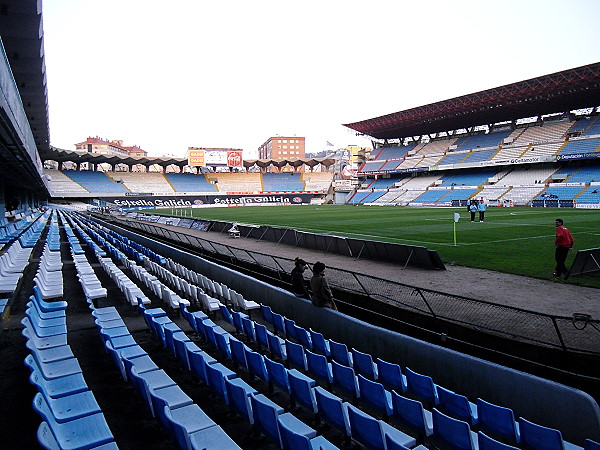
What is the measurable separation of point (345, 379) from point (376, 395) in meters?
0.57

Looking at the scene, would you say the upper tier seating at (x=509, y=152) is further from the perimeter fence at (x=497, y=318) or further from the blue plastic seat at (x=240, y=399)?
the blue plastic seat at (x=240, y=399)

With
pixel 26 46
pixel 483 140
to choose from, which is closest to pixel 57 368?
pixel 26 46

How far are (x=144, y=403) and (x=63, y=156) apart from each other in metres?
76.5

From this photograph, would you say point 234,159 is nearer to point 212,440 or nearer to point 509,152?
point 509,152

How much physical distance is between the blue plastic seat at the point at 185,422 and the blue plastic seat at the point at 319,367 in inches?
67.2

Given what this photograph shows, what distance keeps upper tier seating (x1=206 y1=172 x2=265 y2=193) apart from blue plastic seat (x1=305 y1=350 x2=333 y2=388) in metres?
81.6

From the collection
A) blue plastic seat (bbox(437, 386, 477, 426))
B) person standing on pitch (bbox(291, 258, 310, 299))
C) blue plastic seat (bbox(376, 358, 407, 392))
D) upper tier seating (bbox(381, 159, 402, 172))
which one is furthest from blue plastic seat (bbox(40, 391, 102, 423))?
upper tier seating (bbox(381, 159, 402, 172))

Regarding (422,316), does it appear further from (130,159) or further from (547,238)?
(130,159)

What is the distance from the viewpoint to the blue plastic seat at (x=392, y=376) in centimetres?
512

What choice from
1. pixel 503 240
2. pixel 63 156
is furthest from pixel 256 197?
pixel 503 240

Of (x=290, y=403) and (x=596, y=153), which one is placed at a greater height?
(x=596, y=153)

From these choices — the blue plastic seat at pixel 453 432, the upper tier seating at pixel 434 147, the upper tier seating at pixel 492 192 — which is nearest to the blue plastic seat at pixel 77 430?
the blue plastic seat at pixel 453 432

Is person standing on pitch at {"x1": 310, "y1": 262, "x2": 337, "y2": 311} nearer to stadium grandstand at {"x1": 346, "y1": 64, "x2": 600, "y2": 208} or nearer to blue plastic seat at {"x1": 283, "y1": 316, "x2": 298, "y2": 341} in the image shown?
blue plastic seat at {"x1": 283, "y1": 316, "x2": 298, "y2": 341}

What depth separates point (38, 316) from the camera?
6.94 meters
